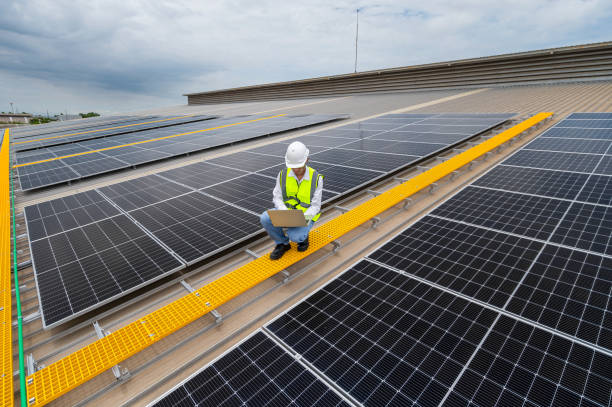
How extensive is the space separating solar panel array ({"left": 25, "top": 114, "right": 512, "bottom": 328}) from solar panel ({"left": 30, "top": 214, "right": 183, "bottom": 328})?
0.05ft

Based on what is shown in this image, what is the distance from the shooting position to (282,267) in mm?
4367

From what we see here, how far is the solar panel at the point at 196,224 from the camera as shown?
15.9ft

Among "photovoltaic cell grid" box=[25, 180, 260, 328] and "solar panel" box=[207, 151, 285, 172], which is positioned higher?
"solar panel" box=[207, 151, 285, 172]

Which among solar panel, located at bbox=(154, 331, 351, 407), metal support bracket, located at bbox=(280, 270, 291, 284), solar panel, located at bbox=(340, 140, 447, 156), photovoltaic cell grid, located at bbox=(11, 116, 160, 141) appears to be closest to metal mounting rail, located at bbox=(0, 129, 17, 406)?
solar panel, located at bbox=(154, 331, 351, 407)

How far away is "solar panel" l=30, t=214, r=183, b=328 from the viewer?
3787mm

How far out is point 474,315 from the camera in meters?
3.42

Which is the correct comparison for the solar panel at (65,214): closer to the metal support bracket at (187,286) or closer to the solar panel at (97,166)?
the metal support bracket at (187,286)

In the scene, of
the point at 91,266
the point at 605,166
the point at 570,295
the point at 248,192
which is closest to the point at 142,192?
the point at 248,192

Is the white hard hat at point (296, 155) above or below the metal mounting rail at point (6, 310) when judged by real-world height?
above

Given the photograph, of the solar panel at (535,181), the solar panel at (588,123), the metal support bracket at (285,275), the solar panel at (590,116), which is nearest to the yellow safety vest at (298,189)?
the metal support bracket at (285,275)

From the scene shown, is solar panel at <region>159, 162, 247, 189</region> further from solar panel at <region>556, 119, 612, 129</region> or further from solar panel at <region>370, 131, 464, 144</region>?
solar panel at <region>556, 119, 612, 129</region>

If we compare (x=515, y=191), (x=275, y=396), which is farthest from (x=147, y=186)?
(x=515, y=191)

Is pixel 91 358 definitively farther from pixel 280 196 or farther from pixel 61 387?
pixel 280 196

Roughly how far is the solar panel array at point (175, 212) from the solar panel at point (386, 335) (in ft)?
6.43
